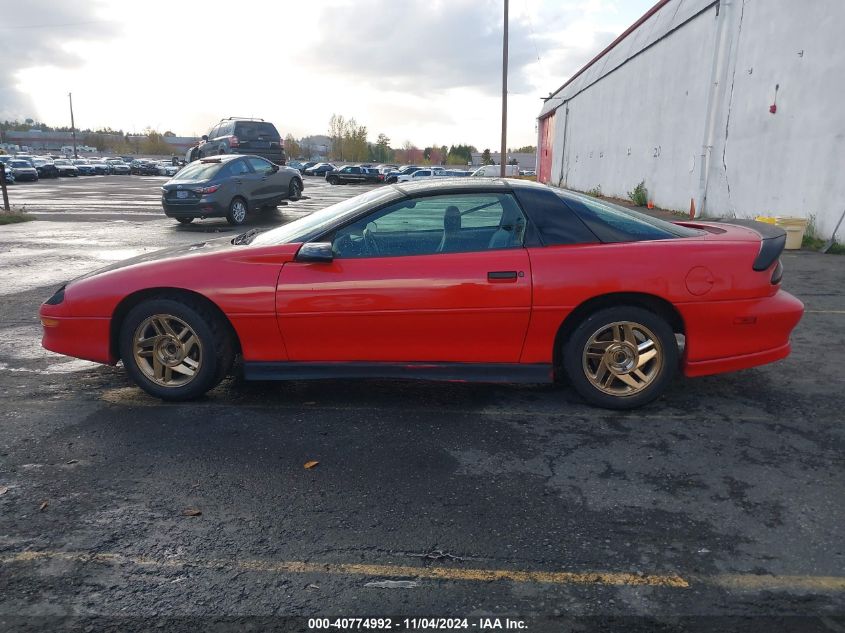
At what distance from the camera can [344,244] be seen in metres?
4.04

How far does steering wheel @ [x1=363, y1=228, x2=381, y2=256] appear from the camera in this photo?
402 cm

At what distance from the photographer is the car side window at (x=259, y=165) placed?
1611cm

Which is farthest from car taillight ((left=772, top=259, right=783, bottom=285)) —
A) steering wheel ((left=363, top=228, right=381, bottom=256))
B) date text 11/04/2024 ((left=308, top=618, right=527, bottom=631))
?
date text 11/04/2024 ((left=308, top=618, right=527, bottom=631))

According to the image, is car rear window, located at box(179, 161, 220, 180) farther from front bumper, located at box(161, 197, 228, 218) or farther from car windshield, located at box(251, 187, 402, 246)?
car windshield, located at box(251, 187, 402, 246)

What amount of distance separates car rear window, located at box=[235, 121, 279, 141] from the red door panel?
67.5 ft

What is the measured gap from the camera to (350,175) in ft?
151

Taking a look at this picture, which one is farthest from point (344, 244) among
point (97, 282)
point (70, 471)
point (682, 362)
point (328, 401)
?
point (682, 362)

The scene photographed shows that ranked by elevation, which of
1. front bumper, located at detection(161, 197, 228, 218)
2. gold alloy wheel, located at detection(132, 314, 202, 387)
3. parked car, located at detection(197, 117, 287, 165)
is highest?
parked car, located at detection(197, 117, 287, 165)

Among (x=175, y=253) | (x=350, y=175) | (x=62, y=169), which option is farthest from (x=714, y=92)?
(x=62, y=169)

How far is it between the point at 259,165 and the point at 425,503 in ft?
48.8

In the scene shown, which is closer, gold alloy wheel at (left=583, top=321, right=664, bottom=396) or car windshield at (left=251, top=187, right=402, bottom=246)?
gold alloy wheel at (left=583, top=321, right=664, bottom=396)

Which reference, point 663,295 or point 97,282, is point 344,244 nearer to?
point 97,282

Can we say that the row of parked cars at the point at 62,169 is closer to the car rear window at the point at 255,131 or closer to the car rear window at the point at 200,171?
the car rear window at the point at 255,131

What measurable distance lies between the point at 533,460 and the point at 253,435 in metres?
1.60
